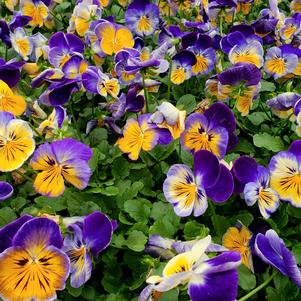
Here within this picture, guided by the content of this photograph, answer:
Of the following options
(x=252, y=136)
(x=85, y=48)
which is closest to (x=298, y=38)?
A: (x=252, y=136)

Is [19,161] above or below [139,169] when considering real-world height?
above

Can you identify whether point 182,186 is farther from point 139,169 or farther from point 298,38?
point 298,38

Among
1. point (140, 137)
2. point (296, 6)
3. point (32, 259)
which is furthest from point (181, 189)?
point (296, 6)

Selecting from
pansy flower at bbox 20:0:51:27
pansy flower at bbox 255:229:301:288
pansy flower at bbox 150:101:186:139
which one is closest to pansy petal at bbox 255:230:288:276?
pansy flower at bbox 255:229:301:288

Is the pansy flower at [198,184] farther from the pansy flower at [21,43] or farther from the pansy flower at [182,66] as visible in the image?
the pansy flower at [21,43]

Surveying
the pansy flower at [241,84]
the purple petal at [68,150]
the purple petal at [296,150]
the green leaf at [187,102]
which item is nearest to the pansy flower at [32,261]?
the purple petal at [68,150]

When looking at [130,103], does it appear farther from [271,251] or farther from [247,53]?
[271,251]

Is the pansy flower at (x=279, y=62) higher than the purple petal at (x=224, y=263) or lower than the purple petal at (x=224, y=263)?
lower
